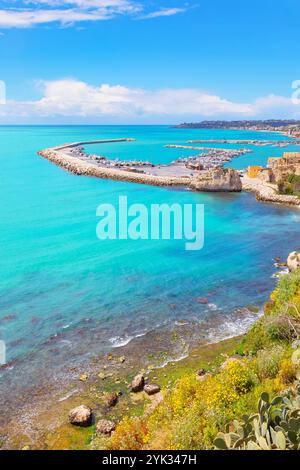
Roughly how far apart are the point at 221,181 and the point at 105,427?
2028 inches

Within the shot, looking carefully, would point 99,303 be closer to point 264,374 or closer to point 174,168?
point 264,374

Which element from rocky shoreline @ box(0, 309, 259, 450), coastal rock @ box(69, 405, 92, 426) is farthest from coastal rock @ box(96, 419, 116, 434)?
coastal rock @ box(69, 405, 92, 426)

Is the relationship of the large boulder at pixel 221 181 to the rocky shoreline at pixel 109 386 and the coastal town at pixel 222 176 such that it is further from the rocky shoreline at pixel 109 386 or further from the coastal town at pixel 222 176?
the rocky shoreline at pixel 109 386

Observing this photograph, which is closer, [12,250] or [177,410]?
[177,410]

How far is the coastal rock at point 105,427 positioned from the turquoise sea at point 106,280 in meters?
4.05

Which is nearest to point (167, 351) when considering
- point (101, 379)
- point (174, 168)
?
point (101, 379)

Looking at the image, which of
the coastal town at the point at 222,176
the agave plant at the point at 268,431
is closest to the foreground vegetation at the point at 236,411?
the agave plant at the point at 268,431

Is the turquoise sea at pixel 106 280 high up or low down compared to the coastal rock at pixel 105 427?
up

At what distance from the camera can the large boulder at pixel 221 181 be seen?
6162cm

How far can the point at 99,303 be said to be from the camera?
24.2 metres

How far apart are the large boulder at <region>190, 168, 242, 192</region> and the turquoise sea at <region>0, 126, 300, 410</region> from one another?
10.6 m

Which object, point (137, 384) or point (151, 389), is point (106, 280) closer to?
point (137, 384)

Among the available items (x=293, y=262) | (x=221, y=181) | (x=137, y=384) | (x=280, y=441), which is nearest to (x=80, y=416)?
(x=137, y=384)
